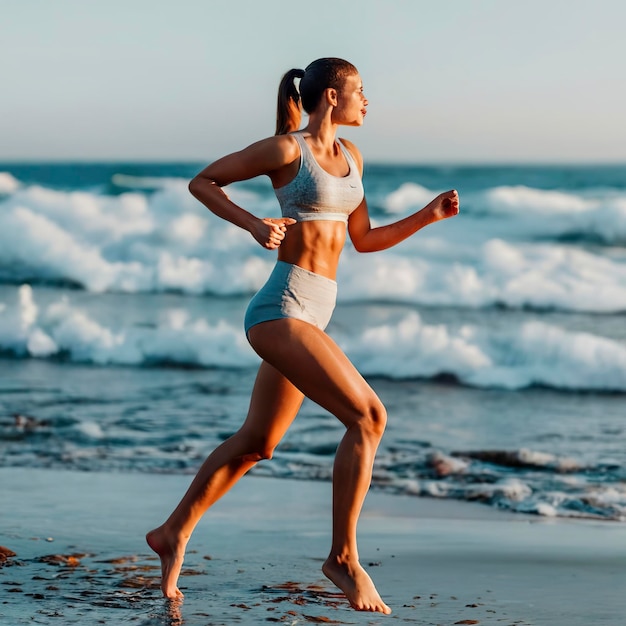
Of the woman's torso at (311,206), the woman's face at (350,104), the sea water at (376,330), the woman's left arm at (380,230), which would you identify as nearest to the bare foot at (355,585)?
the woman's torso at (311,206)

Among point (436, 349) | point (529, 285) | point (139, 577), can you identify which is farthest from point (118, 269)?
point (139, 577)

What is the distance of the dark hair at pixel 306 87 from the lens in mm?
4293

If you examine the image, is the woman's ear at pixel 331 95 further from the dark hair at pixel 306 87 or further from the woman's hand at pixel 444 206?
the woman's hand at pixel 444 206

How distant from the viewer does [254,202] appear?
940 inches

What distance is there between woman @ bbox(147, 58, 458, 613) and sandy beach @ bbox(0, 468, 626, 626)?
10.7 inches

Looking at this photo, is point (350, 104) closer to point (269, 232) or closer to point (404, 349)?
point (269, 232)

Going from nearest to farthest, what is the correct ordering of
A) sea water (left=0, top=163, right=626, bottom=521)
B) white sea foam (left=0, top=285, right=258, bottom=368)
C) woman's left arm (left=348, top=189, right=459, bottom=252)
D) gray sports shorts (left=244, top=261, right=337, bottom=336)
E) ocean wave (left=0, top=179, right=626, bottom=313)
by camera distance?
1. gray sports shorts (left=244, top=261, right=337, bottom=336)
2. woman's left arm (left=348, top=189, right=459, bottom=252)
3. sea water (left=0, top=163, right=626, bottom=521)
4. white sea foam (left=0, top=285, right=258, bottom=368)
5. ocean wave (left=0, top=179, right=626, bottom=313)

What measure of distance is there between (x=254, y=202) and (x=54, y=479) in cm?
1713

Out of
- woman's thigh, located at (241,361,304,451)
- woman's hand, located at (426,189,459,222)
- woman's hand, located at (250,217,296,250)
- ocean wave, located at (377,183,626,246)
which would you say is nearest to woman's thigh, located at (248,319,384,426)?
woman's thigh, located at (241,361,304,451)

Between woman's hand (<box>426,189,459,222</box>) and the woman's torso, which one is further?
woman's hand (<box>426,189,459,222</box>)

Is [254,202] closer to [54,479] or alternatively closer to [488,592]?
[54,479]

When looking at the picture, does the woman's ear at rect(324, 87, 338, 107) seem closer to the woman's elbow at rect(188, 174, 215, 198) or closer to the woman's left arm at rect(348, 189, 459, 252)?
the woman's left arm at rect(348, 189, 459, 252)

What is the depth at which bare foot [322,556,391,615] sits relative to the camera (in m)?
4.02

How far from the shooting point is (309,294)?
13.5 feet
